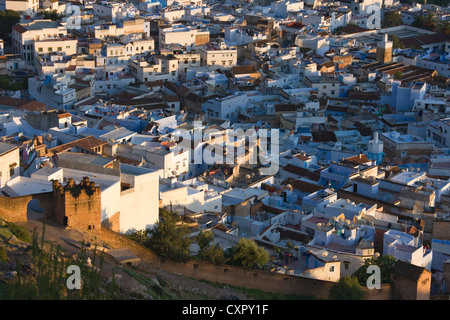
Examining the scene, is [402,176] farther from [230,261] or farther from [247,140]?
[230,261]

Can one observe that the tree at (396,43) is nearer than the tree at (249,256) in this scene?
No

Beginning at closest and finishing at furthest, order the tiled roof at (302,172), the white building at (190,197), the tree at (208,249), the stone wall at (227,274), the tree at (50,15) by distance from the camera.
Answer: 1. the stone wall at (227,274)
2. the tree at (208,249)
3. the white building at (190,197)
4. the tiled roof at (302,172)
5. the tree at (50,15)

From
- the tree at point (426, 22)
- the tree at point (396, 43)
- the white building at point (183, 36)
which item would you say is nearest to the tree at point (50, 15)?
the white building at point (183, 36)

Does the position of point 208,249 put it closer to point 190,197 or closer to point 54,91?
point 190,197

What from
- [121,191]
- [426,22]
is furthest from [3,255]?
[426,22]

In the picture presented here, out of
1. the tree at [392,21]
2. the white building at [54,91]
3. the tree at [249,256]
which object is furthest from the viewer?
the tree at [392,21]

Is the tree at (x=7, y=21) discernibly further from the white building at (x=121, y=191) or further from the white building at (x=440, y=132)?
the white building at (x=121, y=191)

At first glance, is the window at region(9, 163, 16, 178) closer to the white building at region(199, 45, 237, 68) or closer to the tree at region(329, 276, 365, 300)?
the tree at region(329, 276, 365, 300)
